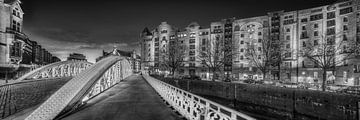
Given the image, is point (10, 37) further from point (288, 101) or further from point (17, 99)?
point (288, 101)

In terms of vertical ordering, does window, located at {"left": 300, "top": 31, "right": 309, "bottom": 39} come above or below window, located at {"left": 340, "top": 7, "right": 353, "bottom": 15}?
below

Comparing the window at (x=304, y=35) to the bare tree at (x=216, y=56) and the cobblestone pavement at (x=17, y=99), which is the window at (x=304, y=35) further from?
the cobblestone pavement at (x=17, y=99)

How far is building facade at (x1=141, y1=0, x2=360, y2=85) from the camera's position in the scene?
39.5 meters

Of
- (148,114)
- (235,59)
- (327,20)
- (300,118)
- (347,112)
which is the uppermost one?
(327,20)

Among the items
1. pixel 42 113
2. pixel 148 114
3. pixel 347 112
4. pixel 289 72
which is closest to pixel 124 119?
pixel 148 114

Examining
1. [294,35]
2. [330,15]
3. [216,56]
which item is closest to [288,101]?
[216,56]

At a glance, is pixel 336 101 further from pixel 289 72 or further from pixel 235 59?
pixel 235 59

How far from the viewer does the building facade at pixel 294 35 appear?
39469 millimetres

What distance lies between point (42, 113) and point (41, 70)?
39.0 metres

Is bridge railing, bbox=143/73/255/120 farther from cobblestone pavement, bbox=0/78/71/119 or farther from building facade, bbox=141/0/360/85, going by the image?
building facade, bbox=141/0/360/85

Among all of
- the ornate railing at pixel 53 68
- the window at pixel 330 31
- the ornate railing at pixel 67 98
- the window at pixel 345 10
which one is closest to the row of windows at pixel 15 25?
the ornate railing at pixel 53 68

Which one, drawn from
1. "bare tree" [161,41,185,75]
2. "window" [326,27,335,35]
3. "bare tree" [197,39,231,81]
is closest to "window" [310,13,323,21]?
"window" [326,27,335,35]

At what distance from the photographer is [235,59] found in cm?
6116

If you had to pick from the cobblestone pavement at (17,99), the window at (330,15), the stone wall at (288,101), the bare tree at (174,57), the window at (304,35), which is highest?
the window at (330,15)
